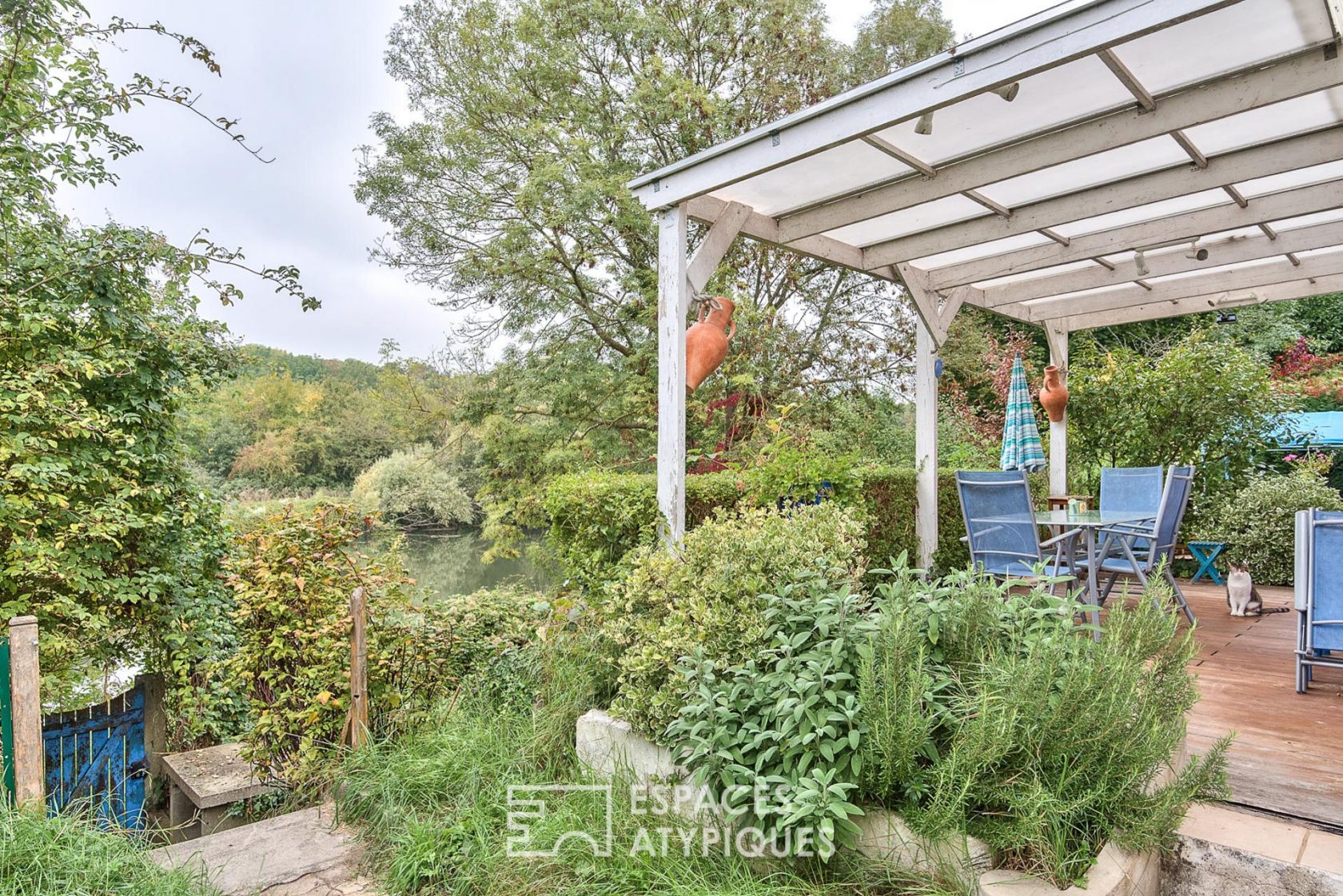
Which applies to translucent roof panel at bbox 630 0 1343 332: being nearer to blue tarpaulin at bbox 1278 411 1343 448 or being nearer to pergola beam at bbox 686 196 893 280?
pergola beam at bbox 686 196 893 280

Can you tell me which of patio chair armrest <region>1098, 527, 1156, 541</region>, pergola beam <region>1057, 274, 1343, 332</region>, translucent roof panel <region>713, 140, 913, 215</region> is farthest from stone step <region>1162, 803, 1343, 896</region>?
pergola beam <region>1057, 274, 1343, 332</region>

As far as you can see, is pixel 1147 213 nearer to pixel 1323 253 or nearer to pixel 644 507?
pixel 1323 253

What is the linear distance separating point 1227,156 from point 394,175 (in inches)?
359

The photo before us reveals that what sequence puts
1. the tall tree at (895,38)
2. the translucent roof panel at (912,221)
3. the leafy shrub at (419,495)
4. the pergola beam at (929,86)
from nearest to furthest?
the pergola beam at (929,86)
the translucent roof panel at (912,221)
the tall tree at (895,38)
the leafy shrub at (419,495)

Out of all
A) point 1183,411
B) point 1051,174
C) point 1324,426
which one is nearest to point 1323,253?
point 1183,411

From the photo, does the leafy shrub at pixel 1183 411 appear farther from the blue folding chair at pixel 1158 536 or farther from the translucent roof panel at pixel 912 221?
the translucent roof panel at pixel 912 221

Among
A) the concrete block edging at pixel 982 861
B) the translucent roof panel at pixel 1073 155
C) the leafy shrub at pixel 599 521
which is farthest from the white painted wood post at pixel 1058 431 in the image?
the concrete block edging at pixel 982 861

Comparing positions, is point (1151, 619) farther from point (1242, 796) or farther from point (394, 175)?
point (394, 175)

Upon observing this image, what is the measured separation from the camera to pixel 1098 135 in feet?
10.2

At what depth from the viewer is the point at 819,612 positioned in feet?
6.88

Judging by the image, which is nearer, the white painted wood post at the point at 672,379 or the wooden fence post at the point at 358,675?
the wooden fence post at the point at 358,675

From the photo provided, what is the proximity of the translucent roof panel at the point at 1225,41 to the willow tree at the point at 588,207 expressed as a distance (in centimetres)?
608

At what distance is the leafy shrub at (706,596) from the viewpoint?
2.26 m

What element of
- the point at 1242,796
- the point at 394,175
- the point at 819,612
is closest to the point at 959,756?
the point at 819,612
